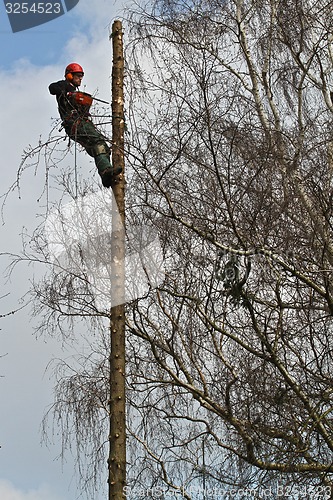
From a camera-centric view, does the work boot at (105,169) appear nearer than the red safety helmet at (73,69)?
Yes

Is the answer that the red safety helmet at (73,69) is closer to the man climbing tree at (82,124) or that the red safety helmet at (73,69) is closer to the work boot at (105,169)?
the man climbing tree at (82,124)

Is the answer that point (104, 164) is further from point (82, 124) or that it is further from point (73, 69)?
point (73, 69)

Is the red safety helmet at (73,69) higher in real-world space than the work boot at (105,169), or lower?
higher

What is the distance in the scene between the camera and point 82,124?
602 centimetres

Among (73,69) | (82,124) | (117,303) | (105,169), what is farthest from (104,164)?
(117,303)

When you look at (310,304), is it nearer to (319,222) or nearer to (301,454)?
(319,222)

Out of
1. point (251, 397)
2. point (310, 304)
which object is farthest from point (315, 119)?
point (251, 397)

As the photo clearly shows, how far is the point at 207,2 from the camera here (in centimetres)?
832

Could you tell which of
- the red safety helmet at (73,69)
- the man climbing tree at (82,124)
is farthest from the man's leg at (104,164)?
the red safety helmet at (73,69)

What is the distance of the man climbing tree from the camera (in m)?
5.99

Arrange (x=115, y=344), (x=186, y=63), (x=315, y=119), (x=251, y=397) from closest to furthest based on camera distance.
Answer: (x=115, y=344) < (x=251, y=397) < (x=186, y=63) < (x=315, y=119)

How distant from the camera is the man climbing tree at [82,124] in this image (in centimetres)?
599

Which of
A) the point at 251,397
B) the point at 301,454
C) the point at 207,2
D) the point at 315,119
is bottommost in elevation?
the point at 301,454

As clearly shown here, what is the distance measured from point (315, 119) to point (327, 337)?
2.24 m
